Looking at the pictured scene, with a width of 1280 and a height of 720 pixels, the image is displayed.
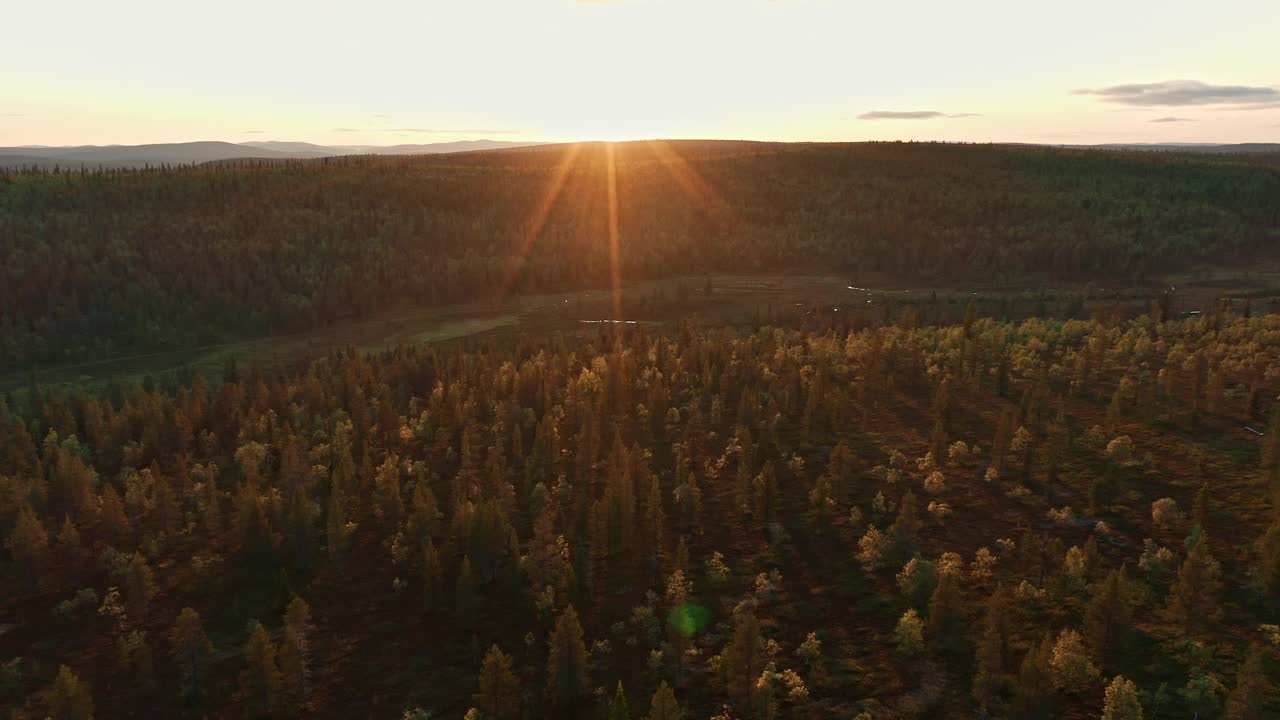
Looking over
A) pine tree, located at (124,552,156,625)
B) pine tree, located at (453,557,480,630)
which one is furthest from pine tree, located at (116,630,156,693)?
pine tree, located at (453,557,480,630)

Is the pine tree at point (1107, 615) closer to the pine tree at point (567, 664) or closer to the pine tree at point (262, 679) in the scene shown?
the pine tree at point (567, 664)

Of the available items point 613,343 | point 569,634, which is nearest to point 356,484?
point 569,634

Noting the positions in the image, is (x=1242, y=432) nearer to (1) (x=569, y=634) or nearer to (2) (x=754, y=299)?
(1) (x=569, y=634)

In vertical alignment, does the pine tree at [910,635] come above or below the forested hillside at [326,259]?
below

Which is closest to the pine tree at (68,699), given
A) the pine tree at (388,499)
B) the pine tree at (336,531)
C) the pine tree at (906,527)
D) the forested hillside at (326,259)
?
the pine tree at (336,531)

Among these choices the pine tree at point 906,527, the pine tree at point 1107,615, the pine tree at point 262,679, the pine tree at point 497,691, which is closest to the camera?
the pine tree at point 497,691

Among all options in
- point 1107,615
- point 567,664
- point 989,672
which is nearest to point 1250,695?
point 1107,615
